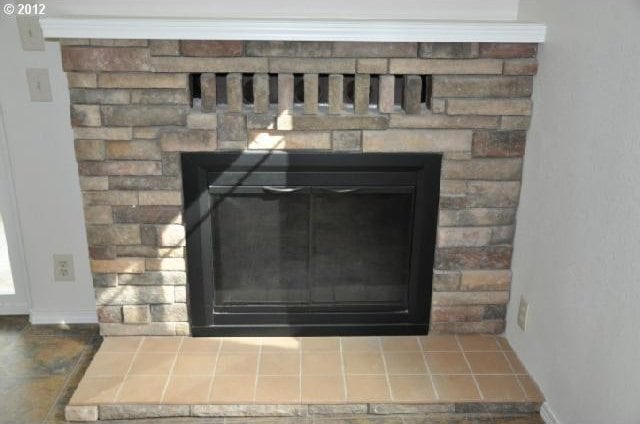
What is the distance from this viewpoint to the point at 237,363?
2422 mm

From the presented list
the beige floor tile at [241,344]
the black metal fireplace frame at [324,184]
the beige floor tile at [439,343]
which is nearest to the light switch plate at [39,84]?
the black metal fireplace frame at [324,184]

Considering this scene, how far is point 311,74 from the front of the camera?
7.45ft

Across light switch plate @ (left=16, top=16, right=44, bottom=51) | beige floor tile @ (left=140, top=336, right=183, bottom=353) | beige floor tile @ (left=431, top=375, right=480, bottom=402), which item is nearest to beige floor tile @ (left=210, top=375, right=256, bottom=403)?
beige floor tile @ (left=140, top=336, right=183, bottom=353)

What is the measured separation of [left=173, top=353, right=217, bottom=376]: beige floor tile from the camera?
2.37 meters

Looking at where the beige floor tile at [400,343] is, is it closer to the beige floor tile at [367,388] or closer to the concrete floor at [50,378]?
the beige floor tile at [367,388]

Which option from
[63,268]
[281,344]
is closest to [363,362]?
[281,344]

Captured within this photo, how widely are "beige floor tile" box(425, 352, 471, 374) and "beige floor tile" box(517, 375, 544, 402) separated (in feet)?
0.63

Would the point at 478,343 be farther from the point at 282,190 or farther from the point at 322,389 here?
the point at 282,190

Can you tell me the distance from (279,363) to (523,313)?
3.04ft

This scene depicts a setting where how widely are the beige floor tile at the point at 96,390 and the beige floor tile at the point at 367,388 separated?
2.69 ft

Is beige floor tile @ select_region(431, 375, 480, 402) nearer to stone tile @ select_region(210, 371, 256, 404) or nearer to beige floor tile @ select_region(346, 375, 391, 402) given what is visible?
beige floor tile @ select_region(346, 375, 391, 402)

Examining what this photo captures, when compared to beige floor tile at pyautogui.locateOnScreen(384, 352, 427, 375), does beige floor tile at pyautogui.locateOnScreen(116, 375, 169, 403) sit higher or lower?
lower

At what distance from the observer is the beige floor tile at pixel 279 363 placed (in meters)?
2.38

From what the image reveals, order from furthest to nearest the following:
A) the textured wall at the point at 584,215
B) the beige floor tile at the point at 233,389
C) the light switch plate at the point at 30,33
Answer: the light switch plate at the point at 30,33
the beige floor tile at the point at 233,389
the textured wall at the point at 584,215
